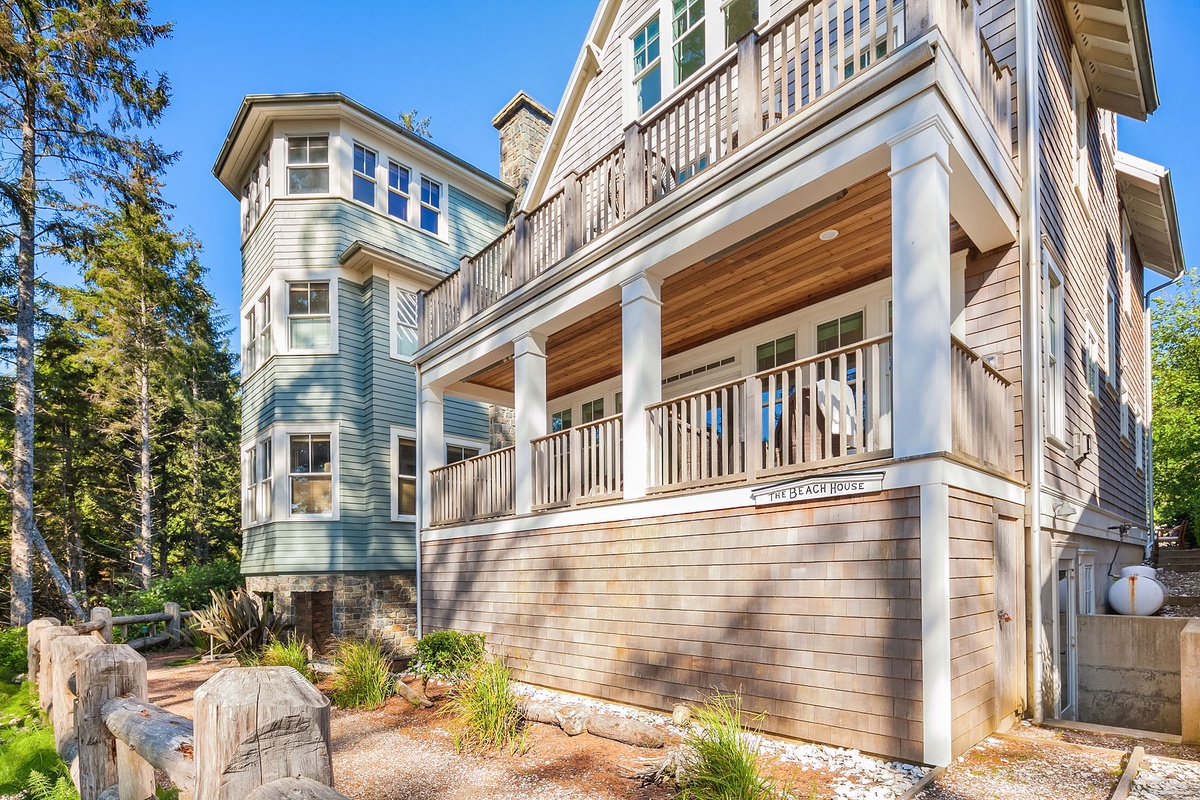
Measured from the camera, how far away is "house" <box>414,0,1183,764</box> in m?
4.95

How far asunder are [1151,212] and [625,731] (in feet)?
42.0

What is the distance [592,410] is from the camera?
12.4 meters

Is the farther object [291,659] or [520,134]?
[520,134]

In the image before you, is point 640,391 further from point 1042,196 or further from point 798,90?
point 1042,196

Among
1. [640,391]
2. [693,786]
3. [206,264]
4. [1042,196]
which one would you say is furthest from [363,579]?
[206,264]

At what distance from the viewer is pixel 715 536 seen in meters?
6.09

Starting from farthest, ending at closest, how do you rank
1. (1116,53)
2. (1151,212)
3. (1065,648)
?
1. (1151,212)
2. (1116,53)
3. (1065,648)

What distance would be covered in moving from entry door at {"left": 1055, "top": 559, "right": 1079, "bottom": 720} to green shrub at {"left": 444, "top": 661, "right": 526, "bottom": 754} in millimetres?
4969

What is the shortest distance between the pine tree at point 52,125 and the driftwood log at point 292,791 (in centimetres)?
1314

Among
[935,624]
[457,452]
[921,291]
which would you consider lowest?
[935,624]

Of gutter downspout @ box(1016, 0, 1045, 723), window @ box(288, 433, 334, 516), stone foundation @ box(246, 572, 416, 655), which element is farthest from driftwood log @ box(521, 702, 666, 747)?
window @ box(288, 433, 334, 516)

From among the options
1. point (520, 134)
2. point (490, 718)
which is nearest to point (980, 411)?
point (490, 718)

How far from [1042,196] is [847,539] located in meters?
4.25

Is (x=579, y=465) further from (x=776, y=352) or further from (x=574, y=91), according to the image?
(x=574, y=91)
